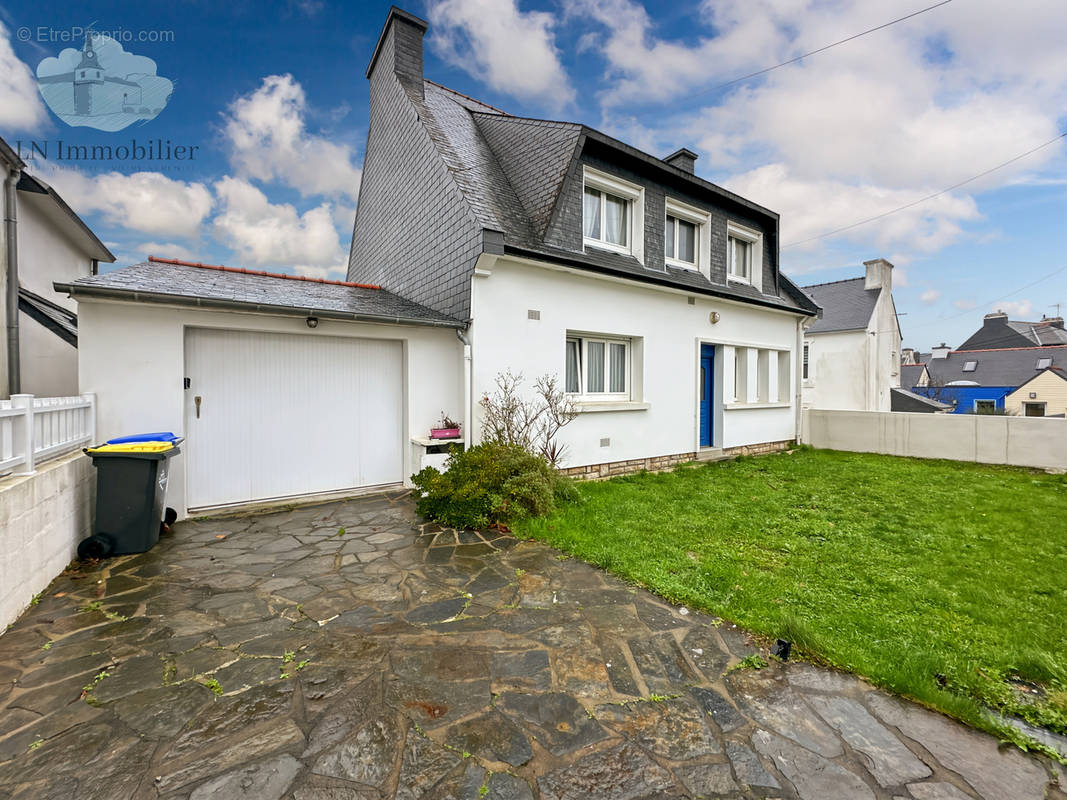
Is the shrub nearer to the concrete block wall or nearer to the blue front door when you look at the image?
the concrete block wall

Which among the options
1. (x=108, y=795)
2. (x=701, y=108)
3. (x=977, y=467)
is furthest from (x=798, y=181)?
(x=108, y=795)

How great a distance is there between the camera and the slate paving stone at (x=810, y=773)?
180 centimetres

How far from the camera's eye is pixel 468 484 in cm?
558

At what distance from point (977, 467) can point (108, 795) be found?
14.5 meters

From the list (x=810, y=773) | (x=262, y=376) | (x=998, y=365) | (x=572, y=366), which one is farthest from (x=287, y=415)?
(x=998, y=365)

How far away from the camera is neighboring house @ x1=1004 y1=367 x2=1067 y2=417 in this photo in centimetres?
2972

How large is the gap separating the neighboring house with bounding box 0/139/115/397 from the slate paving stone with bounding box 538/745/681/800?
866cm

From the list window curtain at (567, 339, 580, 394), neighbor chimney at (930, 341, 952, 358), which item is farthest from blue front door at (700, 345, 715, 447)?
neighbor chimney at (930, 341, 952, 358)

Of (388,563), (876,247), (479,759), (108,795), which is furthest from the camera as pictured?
(876,247)

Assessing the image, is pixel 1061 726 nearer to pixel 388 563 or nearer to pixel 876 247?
pixel 388 563

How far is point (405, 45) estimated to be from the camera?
364 inches

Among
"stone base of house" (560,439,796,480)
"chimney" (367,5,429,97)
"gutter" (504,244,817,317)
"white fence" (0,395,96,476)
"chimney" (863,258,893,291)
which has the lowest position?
"stone base of house" (560,439,796,480)

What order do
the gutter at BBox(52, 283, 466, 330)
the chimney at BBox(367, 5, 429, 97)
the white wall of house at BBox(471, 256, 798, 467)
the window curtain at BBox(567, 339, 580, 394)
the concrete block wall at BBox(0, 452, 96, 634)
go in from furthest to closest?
the chimney at BBox(367, 5, 429, 97)
the window curtain at BBox(567, 339, 580, 394)
the white wall of house at BBox(471, 256, 798, 467)
the gutter at BBox(52, 283, 466, 330)
the concrete block wall at BBox(0, 452, 96, 634)

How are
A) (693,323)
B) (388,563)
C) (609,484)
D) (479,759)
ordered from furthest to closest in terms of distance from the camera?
(693,323) → (609,484) → (388,563) → (479,759)
